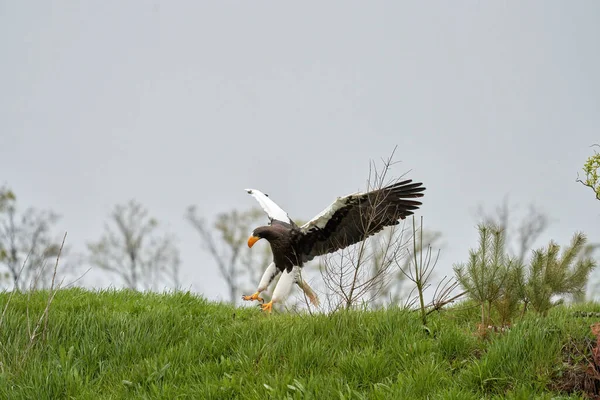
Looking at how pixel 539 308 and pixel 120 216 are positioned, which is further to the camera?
pixel 120 216

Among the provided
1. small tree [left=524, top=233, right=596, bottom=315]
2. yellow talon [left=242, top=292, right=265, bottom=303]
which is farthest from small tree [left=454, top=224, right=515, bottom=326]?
yellow talon [left=242, top=292, right=265, bottom=303]

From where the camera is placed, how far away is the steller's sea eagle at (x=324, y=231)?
334 inches

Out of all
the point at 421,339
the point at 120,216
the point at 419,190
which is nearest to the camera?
the point at 421,339

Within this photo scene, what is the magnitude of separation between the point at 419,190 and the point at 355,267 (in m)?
2.44

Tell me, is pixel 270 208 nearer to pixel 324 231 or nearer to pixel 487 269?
pixel 324 231

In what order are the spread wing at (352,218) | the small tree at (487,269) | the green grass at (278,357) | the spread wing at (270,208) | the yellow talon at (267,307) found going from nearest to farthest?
the green grass at (278,357), the small tree at (487,269), the yellow talon at (267,307), the spread wing at (352,218), the spread wing at (270,208)

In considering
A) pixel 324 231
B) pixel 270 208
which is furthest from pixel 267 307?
pixel 270 208

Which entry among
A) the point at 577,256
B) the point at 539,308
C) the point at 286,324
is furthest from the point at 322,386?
the point at 577,256

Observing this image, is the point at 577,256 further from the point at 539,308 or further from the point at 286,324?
the point at 286,324

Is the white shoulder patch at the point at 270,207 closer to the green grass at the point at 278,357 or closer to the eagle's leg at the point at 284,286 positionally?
the eagle's leg at the point at 284,286

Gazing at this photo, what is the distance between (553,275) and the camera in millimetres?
5984

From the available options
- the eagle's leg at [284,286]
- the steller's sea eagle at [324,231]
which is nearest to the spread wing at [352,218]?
the steller's sea eagle at [324,231]

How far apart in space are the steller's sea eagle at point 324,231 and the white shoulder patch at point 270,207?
0.21 m

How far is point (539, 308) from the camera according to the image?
6039 mm
